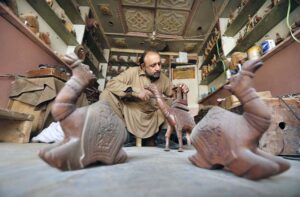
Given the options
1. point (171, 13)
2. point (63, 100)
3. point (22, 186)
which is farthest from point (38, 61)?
point (171, 13)

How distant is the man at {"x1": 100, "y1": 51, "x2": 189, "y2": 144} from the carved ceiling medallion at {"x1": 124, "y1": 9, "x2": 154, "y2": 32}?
70.3 inches

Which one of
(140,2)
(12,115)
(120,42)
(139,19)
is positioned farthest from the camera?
(120,42)

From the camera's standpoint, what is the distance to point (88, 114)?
62 centimetres

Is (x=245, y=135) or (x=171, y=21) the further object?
(x=171, y=21)

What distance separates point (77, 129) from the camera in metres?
0.58

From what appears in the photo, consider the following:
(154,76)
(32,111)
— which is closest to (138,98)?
(154,76)

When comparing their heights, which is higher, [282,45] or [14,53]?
[282,45]

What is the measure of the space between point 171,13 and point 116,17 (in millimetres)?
1119

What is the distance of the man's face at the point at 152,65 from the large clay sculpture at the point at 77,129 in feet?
4.60

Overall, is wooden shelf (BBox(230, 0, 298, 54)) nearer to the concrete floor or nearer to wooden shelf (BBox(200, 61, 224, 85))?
wooden shelf (BBox(200, 61, 224, 85))

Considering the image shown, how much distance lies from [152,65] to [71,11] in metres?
1.84

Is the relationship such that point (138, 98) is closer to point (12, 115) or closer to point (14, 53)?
point (12, 115)

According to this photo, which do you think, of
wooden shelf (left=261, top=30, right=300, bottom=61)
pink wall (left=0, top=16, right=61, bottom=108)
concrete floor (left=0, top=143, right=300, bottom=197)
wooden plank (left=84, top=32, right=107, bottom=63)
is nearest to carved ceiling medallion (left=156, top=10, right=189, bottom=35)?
wooden plank (left=84, top=32, right=107, bottom=63)

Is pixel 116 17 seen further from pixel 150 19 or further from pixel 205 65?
pixel 205 65
